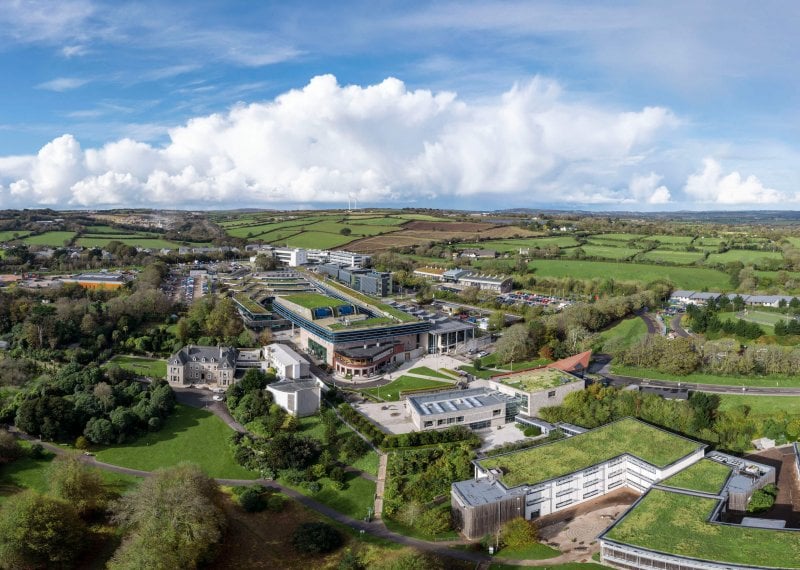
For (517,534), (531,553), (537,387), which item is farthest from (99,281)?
(531,553)

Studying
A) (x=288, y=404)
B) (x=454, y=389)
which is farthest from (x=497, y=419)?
(x=288, y=404)

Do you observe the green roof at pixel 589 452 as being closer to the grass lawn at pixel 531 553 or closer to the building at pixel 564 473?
A: the building at pixel 564 473

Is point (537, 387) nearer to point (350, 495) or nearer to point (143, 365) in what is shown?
point (350, 495)

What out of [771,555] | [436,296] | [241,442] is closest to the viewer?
[771,555]

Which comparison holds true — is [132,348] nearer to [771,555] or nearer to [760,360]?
[771,555]

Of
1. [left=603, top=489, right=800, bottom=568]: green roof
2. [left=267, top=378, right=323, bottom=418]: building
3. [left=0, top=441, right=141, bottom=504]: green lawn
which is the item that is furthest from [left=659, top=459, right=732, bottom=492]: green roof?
[left=0, top=441, right=141, bottom=504]: green lawn

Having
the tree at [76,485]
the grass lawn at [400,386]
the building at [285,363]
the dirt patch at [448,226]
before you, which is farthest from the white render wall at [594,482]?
the dirt patch at [448,226]
